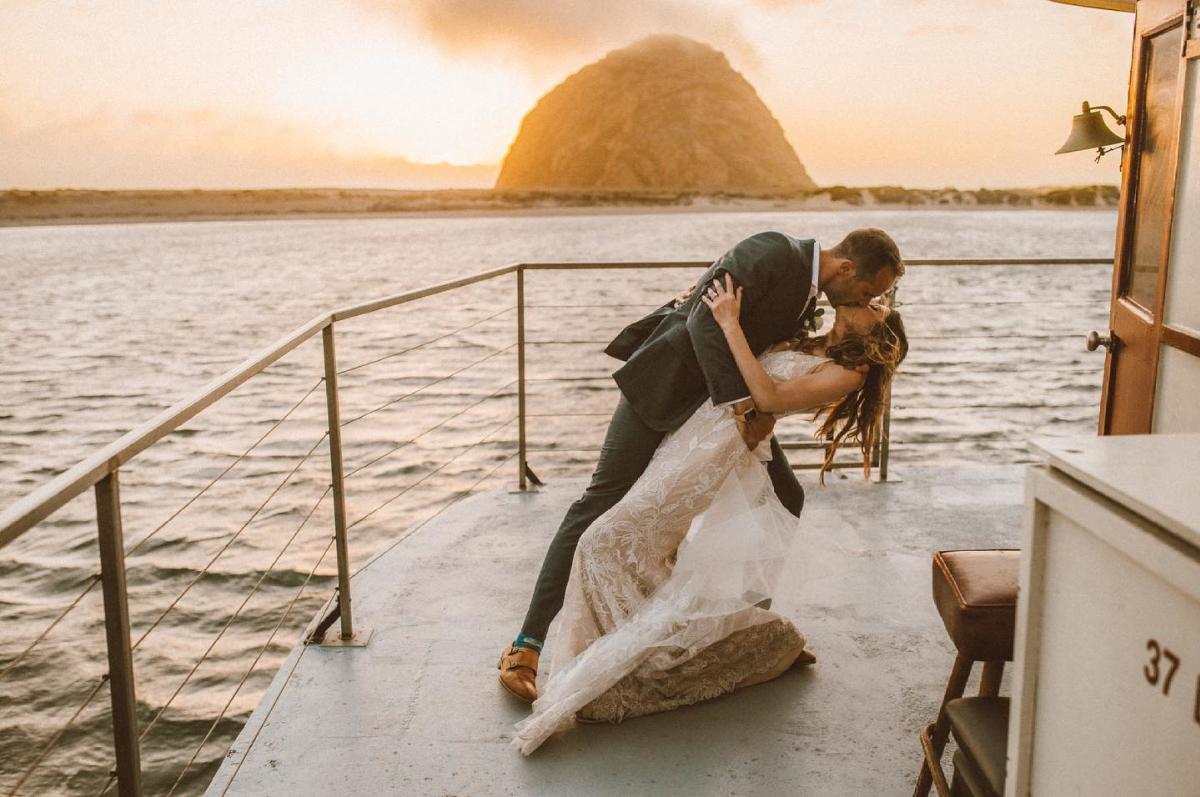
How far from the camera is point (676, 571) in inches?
97.4

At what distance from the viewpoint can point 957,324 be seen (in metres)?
20.4

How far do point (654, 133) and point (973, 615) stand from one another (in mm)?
122536

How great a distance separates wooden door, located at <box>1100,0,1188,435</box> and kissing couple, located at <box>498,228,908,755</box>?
88cm

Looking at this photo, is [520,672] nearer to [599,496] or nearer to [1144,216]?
[599,496]

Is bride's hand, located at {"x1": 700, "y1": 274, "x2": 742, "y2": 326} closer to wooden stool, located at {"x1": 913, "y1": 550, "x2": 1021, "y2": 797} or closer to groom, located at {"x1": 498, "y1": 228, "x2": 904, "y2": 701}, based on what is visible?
groom, located at {"x1": 498, "y1": 228, "x2": 904, "y2": 701}

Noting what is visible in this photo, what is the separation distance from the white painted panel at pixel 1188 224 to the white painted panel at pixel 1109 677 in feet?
5.58

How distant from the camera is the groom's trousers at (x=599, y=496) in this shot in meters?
2.62

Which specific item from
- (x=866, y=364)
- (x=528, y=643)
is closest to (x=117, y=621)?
(x=528, y=643)

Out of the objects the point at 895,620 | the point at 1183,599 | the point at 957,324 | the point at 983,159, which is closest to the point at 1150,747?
the point at 1183,599

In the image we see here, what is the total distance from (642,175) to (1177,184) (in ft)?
384

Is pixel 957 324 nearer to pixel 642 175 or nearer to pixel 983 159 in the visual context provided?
pixel 983 159

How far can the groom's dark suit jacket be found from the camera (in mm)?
2357

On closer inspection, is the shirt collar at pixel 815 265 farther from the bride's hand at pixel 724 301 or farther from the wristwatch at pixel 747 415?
the wristwatch at pixel 747 415

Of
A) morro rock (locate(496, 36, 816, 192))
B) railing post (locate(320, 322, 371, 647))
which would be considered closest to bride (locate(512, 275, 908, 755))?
railing post (locate(320, 322, 371, 647))
